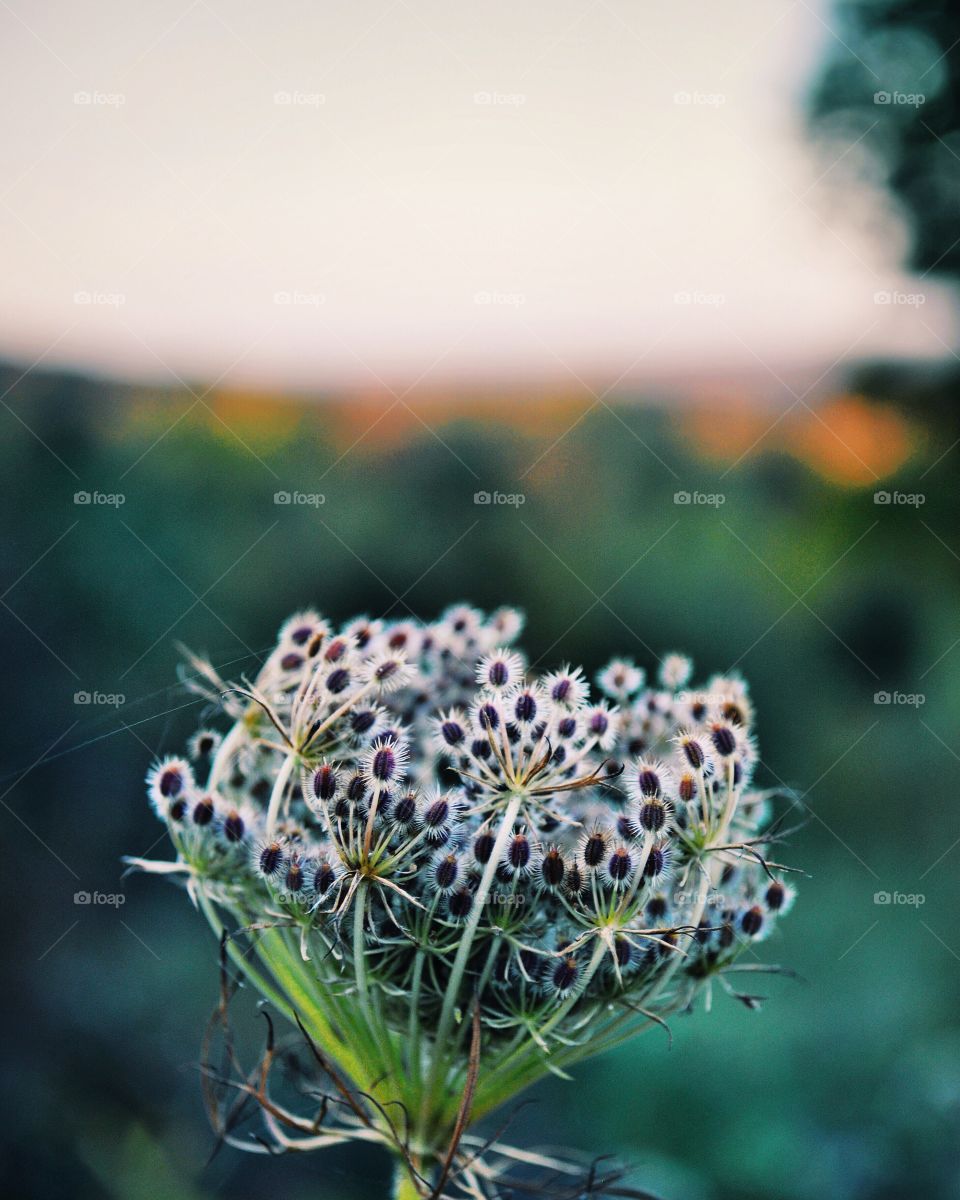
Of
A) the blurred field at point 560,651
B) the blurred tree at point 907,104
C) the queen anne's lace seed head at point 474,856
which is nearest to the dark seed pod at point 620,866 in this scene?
the queen anne's lace seed head at point 474,856

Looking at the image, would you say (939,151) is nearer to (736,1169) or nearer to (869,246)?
(869,246)

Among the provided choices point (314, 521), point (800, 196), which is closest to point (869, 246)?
point (800, 196)

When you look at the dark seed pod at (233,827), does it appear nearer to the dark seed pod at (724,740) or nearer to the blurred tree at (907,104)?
the dark seed pod at (724,740)

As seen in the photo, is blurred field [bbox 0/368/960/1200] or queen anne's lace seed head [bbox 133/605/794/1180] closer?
queen anne's lace seed head [bbox 133/605/794/1180]

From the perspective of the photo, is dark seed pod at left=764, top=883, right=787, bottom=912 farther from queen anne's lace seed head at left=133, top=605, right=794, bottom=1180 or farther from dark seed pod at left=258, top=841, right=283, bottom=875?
dark seed pod at left=258, top=841, right=283, bottom=875

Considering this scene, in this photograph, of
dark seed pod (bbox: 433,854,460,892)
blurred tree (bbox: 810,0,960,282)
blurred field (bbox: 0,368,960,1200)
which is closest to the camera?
dark seed pod (bbox: 433,854,460,892)

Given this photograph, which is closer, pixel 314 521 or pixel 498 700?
pixel 498 700

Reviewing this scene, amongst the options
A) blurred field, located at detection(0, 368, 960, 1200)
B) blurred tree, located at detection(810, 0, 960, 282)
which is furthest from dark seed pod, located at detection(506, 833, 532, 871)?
blurred tree, located at detection(810, 0, 960, 282)
